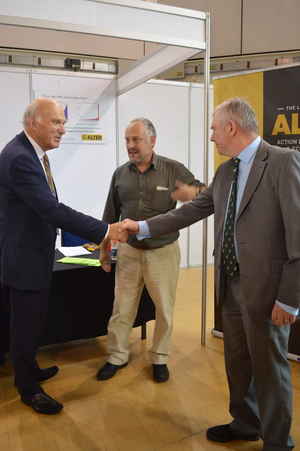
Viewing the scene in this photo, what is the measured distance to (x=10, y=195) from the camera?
2195 millimetres

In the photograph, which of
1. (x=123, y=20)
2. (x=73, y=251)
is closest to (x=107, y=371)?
(x=73, y=251)

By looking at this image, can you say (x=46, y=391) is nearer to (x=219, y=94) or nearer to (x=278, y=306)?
(x=278, y=306)

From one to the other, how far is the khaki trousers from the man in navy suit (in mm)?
446

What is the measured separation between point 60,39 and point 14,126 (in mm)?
1327

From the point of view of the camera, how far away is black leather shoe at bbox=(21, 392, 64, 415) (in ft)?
7.52

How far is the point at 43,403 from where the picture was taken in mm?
2314

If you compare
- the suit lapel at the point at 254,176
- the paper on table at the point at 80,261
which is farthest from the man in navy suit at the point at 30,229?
the suit lapel at the point at 254,176

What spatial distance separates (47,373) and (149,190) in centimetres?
149

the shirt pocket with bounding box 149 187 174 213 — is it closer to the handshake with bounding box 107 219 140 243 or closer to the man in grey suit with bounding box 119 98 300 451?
the handshake with bounding box 107 219 140 243

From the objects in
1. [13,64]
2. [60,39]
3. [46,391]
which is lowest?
[46,391]

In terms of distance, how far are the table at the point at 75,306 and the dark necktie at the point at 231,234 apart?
1301 mm

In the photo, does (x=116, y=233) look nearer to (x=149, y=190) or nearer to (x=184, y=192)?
(x=149, y=190)

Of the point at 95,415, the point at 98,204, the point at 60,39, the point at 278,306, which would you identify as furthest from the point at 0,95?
the point at 278,306

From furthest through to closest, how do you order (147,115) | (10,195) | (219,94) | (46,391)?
(147,115) < (219,94) < (46,391) < (10,195)
